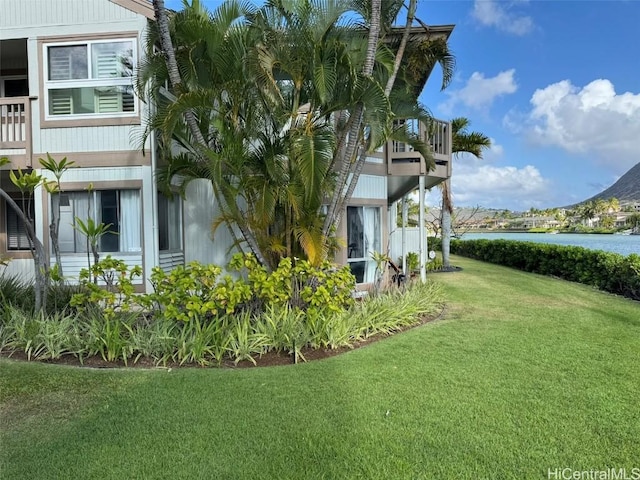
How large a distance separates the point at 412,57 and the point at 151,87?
641cm

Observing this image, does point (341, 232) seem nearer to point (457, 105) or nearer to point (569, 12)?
point (569, 12)

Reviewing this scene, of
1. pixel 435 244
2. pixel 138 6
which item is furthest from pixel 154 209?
pixel 435 244

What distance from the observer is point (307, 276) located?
7086 mm

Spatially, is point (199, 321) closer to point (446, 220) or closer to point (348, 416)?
point (348, 416)

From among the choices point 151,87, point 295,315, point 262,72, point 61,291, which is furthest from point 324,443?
point 151,87

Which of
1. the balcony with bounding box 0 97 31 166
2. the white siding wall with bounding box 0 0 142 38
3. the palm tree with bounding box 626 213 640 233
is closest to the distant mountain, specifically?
the palm tree with bounding box 626 213 640 233

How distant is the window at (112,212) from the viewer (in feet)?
30.0

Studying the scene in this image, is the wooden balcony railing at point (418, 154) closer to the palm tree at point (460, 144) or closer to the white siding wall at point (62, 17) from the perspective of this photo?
the palm tree at point (460, 144)

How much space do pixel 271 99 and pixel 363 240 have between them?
4.57m

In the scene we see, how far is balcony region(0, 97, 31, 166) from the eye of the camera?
29.9 ft

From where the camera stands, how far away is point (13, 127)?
931cm

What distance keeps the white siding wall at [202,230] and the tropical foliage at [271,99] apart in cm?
215

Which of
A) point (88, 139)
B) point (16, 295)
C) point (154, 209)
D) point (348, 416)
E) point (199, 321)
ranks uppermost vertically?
point (88, 139)

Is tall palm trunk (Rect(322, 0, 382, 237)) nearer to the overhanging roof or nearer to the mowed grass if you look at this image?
the mowed grass
